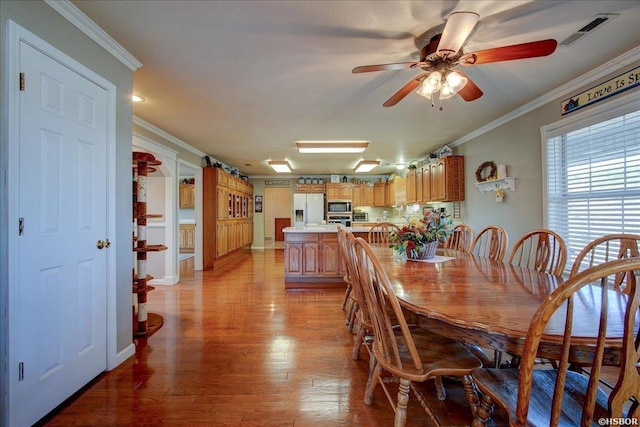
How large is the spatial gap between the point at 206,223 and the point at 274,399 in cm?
447

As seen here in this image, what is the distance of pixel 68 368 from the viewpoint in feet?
5.65

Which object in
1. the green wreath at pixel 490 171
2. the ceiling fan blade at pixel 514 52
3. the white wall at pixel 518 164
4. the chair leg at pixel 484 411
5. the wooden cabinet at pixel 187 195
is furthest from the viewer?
the wooden cabinet at pixel 187 195

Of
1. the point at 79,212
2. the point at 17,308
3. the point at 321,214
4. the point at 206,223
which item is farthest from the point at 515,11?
the point at 321,214

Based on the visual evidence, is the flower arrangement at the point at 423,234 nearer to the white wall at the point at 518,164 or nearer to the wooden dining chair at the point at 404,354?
the wooden dining chair at the point at 404,354

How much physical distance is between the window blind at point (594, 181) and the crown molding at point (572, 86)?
1.24 ft

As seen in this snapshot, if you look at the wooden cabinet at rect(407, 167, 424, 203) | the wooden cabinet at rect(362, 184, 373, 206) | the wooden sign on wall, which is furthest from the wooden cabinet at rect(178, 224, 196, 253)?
the wooden sign on wall

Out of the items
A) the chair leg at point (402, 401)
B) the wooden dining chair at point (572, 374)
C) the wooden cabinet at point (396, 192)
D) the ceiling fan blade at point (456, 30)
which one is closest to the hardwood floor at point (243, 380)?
the chair leg at point (402, 401)

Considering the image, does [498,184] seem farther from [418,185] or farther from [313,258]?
[313,258]

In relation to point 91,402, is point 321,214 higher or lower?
higher

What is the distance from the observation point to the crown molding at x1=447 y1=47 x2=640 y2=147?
2188 mm

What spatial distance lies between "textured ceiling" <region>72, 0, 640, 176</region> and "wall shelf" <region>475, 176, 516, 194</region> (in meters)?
0.80

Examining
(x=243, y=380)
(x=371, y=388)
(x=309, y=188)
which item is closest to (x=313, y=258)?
(x=243, y=380)

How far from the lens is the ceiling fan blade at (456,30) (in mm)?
1374

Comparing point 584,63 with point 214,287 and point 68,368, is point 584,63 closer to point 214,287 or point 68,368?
point 68,368
